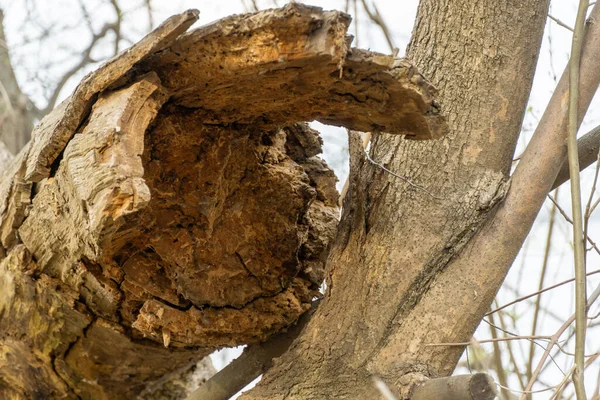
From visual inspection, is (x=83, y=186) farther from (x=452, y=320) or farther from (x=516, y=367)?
(x=516, y=367)

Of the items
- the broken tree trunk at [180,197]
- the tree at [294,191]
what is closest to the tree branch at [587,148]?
the tree at [294,191]

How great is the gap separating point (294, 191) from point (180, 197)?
8.9 inches

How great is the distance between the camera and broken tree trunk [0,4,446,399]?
1.00 meters

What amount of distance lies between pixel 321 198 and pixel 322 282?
18 cm

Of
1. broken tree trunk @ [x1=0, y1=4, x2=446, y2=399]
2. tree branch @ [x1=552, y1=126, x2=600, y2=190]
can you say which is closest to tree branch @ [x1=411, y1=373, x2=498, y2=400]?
broken tree trunk @ [x1=0, y1=4, x2=446, y2=399]

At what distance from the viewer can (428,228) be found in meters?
1.23

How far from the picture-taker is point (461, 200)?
124 centimetres

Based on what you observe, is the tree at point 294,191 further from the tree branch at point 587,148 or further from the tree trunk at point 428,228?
the tree branch at point 587,148

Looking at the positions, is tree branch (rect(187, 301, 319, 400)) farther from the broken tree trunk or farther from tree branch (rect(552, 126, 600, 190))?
tree branch (rect(552, 126, 600, 190))

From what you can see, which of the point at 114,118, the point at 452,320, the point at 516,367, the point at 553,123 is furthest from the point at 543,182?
the point at 516,367

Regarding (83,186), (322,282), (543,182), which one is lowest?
(543,182)

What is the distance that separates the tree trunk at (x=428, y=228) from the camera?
1185 millimetres

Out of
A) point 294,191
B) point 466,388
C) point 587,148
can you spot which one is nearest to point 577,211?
point 587,148

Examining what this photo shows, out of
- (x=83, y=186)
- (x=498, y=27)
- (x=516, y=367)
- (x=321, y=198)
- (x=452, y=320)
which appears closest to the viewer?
(x=83, y=186)
